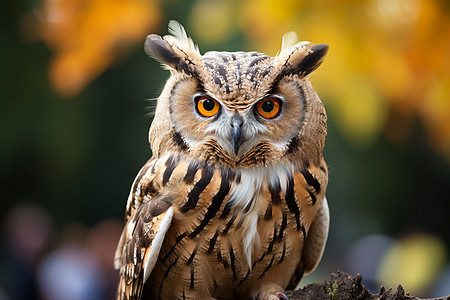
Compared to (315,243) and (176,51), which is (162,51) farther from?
(315,243)

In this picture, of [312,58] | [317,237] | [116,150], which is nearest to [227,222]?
[317,237]

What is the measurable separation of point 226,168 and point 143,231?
0.87 feet

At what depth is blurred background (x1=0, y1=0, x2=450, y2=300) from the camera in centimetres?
213

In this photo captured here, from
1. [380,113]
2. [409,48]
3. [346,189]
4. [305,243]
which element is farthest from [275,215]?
[346,189]

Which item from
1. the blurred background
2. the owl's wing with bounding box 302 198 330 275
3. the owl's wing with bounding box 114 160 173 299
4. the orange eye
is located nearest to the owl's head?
the orange eye

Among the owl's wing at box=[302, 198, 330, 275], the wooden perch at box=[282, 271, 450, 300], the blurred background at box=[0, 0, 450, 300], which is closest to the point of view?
the wooden perch at box=[282, 271, 450, 300]

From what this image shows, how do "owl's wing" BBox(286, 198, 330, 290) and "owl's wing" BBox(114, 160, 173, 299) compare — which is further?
"owl's wing" BBox(286, 198, 330, 290)

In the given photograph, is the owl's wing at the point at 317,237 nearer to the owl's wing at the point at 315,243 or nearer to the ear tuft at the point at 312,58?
the owl's wing at the point at 315,243

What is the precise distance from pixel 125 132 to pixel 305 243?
2.09m

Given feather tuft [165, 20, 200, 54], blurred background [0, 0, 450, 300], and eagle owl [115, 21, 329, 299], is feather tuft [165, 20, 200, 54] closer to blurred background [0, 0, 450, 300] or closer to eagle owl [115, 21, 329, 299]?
eagle owl [115, 21, 329, 299]

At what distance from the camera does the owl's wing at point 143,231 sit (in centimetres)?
121

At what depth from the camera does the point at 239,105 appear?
113 centimetres

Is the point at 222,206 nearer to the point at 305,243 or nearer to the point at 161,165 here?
the point at 161,165

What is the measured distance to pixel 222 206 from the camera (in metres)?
1.20
